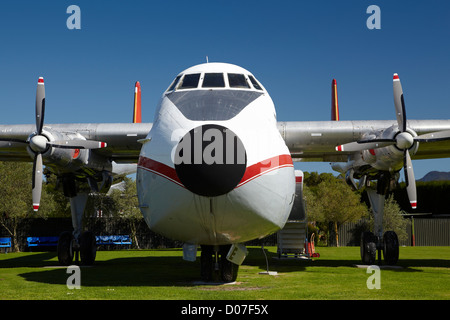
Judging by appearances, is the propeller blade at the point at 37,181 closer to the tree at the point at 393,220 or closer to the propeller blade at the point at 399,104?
the propeller blade at the point at 399,104

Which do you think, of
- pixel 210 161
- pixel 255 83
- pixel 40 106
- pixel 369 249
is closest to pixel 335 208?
pixel 369 249

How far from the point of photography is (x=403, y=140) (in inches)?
491

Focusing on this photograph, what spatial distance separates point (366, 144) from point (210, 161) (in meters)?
6.63

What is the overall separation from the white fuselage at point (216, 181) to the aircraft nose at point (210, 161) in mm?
24

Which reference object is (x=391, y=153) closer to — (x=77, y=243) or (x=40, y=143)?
(x=40, y=143)

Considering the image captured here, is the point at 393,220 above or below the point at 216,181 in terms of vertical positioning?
below

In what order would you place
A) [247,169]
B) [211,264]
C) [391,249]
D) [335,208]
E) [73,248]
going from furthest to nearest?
[335,208]
[73,248]
[391,249]
[211,264]
[247,169]

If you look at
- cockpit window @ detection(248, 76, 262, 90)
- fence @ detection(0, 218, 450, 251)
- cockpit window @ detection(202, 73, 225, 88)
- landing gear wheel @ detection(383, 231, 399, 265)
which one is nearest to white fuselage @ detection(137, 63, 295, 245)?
cockpit window @ detection(202, 73, 225, 88)

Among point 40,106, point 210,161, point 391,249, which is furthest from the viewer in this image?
point 391,249

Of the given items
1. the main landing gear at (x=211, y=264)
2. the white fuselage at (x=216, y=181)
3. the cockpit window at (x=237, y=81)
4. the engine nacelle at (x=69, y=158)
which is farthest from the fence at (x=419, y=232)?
the white fuselage at (x=216, y=181)

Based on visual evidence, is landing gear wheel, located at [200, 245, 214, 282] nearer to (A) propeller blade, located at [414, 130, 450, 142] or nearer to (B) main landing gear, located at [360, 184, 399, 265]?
(A) propeller blade, located at [414, 130, 450, 142]

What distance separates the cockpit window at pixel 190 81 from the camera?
10078 millimetres

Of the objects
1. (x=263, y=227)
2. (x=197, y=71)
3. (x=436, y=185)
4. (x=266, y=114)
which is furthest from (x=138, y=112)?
(x=436, y=185)
